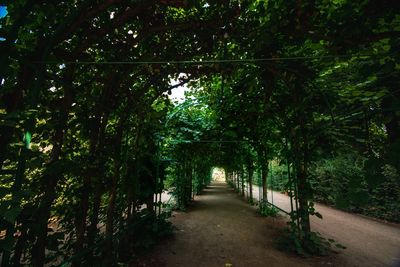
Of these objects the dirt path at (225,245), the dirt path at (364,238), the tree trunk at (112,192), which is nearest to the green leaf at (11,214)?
the tree trunk at (112,192)

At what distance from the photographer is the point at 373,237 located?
8125mm

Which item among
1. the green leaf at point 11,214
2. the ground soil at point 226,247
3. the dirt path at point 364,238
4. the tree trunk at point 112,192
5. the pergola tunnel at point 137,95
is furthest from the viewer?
the dirt path at point 364,238

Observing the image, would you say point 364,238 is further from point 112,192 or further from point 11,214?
point 11,214

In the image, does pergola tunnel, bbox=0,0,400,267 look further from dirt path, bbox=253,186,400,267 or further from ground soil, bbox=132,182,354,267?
dirt path, bbox=253,186,400,267

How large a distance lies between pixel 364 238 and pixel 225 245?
4.54 m

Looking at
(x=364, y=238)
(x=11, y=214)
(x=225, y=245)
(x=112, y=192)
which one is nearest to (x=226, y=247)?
(x=225, y=245)

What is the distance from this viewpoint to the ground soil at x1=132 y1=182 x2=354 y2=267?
5.49 m

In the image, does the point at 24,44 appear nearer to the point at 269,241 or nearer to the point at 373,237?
the point at 269,241

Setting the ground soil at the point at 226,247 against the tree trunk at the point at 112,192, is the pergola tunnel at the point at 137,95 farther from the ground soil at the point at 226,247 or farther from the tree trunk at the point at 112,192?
the ground soil at the point at 226,247

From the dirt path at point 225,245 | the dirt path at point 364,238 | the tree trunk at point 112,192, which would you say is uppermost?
the tree trunk at point 112,192

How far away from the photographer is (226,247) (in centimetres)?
661

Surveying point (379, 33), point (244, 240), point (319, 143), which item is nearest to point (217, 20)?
point (379, 33)

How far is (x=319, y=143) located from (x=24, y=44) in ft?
20.3

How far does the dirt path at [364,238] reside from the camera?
5775mm
